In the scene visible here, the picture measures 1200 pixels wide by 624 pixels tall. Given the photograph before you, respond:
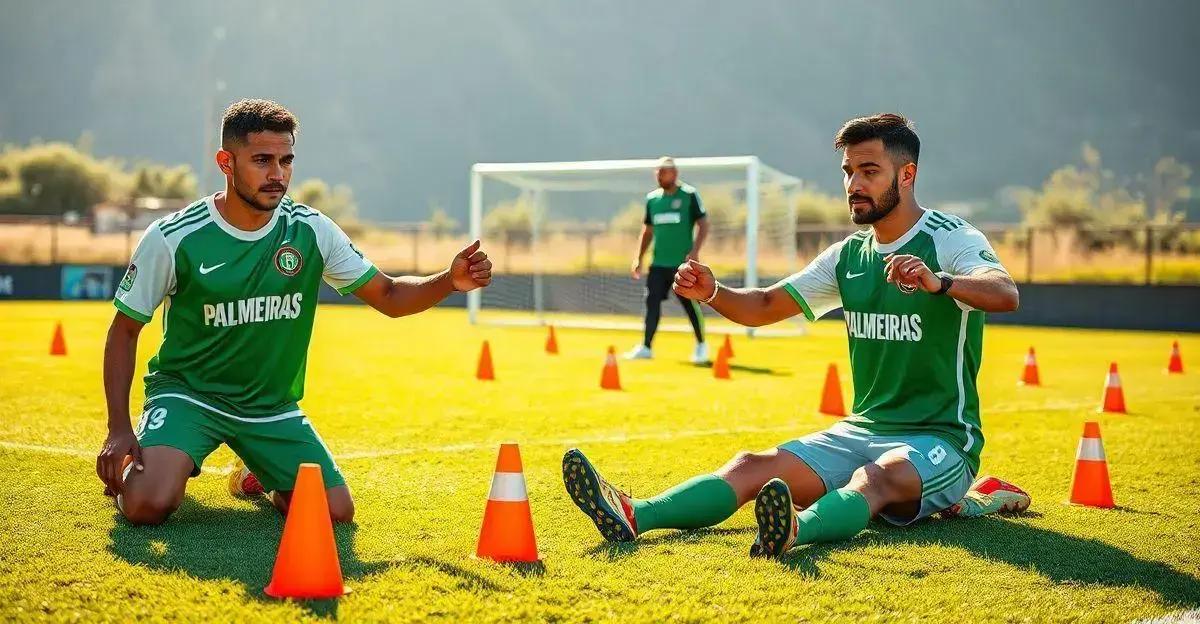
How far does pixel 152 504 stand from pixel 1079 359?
45.4 feet

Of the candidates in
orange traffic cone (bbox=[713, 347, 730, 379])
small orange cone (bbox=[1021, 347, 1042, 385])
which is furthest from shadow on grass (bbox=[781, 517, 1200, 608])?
small orange cone (bbox=[1021, 347, 1042, 385])

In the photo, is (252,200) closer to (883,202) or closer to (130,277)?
(130,277)

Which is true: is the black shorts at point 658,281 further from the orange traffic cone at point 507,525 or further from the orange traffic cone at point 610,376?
the orange traffic cone at point 507,525

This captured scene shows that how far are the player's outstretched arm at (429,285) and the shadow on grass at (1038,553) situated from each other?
1.82m

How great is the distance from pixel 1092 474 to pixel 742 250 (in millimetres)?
20927

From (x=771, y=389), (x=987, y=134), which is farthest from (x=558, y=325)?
(x=987, y=134)

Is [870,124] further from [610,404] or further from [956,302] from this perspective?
[610,404]

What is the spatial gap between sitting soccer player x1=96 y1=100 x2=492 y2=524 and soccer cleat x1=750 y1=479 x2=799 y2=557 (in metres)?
1.62

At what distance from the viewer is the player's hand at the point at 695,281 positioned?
18.4ft

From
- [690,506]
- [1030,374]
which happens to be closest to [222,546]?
[690,506]

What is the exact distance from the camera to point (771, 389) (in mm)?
11852

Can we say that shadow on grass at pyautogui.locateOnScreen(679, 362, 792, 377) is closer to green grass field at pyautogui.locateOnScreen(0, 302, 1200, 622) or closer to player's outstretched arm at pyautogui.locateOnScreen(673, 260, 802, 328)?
green grass field at pyautogui.locateOnScreen(0, 302, 1200, 622)

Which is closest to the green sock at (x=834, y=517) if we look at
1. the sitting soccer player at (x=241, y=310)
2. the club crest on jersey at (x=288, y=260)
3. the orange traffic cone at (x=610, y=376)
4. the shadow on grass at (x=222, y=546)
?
the shadow on grass at (x=222, y=546)

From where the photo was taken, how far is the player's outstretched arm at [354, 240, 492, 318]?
555cm
